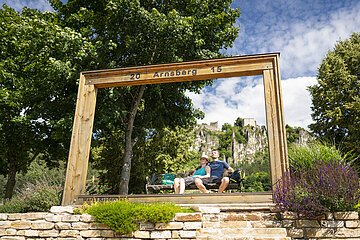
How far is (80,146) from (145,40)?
17.0 feet

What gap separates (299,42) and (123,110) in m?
6.62

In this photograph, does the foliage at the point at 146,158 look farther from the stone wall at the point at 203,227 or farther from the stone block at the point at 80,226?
the stone block at the point at 80,226

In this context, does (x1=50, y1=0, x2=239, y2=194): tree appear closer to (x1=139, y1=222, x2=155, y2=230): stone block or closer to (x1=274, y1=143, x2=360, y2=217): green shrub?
(x1=139, y1=222, x2=155, y2=230): stone block

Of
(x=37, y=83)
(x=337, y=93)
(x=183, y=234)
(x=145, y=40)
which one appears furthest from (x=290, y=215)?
(x=337, y=93)

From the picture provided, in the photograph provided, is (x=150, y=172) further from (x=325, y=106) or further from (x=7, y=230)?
(x=325, y=106)

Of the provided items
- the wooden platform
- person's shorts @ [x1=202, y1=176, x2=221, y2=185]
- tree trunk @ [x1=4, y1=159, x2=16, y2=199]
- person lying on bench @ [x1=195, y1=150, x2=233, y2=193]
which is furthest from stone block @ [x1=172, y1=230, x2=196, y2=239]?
tree trunk @ [x1=4, y1=159, x2=16, y2=199]

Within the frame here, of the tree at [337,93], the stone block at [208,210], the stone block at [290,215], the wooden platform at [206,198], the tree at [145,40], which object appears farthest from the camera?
the tree at [337,93]

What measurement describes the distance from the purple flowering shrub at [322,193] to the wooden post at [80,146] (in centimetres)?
343

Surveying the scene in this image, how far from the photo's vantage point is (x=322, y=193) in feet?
12.2

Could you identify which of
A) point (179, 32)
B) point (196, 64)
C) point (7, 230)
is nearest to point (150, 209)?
point (7, 230)

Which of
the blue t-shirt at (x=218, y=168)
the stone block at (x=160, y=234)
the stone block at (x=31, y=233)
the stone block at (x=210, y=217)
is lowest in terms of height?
the stone block at (x=31, y=233)

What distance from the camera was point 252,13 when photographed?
10.6 m

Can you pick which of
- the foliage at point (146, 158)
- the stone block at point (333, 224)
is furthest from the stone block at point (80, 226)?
the foliage at point (146, 158)

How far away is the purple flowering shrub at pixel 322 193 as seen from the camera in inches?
144
